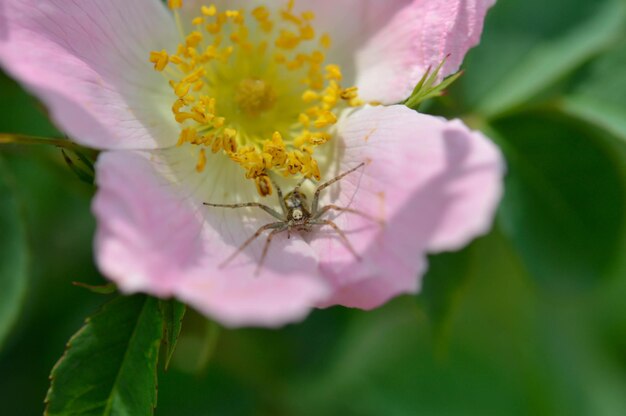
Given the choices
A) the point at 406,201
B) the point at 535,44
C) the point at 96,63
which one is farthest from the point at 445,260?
the point at 96,63

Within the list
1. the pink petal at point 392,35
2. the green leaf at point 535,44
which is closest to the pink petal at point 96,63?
the pink petal at point 392,35

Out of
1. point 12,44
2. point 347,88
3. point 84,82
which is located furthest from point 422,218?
point 12,44

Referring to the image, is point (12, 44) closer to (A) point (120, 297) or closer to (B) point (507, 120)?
(A) point (120, 297)

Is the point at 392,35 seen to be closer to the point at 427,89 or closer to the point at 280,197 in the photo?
the point at 427,89

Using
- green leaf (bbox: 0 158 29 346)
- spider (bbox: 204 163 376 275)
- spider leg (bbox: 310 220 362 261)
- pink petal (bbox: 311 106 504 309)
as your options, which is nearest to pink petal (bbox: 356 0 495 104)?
pink petal (bbox: 311 106 504 309)

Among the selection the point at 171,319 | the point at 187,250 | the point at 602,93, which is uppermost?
the point at 187,250

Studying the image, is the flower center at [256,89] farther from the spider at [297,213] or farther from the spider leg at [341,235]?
the spider leg at [341,235]
